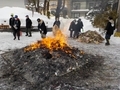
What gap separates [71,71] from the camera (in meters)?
8.35

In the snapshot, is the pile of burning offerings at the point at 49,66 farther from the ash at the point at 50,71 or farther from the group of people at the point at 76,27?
the group of people at the point at 76,27

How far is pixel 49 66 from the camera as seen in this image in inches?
329

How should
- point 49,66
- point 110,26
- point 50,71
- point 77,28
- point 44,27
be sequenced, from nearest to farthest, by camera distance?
point 50,71, point 49,66, point 110,26, point 44,27, point 77,28

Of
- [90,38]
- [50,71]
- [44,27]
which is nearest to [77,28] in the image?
→ [90,38]

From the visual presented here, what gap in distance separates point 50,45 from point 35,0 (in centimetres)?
1853

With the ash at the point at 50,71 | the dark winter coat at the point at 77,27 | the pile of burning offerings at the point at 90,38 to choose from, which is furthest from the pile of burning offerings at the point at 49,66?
the dark winter coat at the point at 77,27

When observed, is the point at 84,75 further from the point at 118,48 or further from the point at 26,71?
the point at 118,48

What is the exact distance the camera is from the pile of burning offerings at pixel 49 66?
295 inches

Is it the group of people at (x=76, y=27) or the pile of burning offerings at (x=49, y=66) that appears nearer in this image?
the pile of burning offerings at (x=49, y=66)

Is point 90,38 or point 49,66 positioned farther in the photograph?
point 90,38

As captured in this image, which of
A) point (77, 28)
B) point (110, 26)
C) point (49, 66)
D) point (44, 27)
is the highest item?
point (110, 26)

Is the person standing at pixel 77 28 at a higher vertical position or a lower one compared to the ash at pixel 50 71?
higher

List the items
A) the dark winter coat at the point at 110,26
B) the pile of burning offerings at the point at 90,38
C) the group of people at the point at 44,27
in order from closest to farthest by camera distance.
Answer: the dark winter coat at the point at 110,26, the group of people at the point at 44,27, the pile of burning offerings at the point at 90,38

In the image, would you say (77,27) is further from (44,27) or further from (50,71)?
(50,71)
